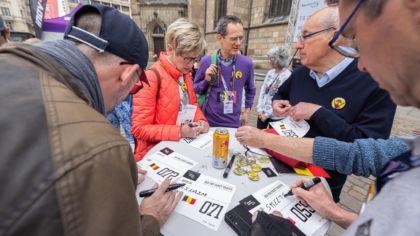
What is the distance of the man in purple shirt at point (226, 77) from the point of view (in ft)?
9.29

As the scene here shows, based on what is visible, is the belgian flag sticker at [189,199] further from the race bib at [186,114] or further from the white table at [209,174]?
the race bib at [186,114]

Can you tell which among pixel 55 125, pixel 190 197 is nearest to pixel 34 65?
pixel 55 125

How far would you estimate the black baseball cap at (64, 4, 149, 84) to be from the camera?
85 centimetres

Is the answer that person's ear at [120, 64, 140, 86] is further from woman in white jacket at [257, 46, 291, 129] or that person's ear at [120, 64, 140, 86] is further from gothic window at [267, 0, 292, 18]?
gothic window at [267, 0, 292, 18]

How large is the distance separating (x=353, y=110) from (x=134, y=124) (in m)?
1.77

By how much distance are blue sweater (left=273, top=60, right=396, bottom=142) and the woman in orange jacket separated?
1083mm

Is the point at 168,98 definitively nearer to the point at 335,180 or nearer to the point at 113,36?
the point at 113,36

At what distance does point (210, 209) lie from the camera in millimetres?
1052

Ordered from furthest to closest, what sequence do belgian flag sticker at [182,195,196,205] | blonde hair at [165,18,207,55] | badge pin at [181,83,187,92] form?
badge pin at [181,83,187,92]
blonde hair at [165,18,207,55]
belgian flag sticker at [182,195,196,205]

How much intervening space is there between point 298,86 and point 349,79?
43 cm

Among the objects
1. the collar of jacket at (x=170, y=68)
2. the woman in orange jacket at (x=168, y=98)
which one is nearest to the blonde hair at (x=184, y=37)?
the woman in orange jacket at (x=168, y=98)

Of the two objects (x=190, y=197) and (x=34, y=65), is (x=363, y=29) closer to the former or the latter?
(x=34, y=65)

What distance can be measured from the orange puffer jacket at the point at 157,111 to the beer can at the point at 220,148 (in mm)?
507

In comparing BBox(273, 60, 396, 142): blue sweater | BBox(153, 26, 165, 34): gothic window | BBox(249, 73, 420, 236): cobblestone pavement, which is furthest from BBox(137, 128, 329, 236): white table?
BBox(153, 26, 165, 34): gothic window
